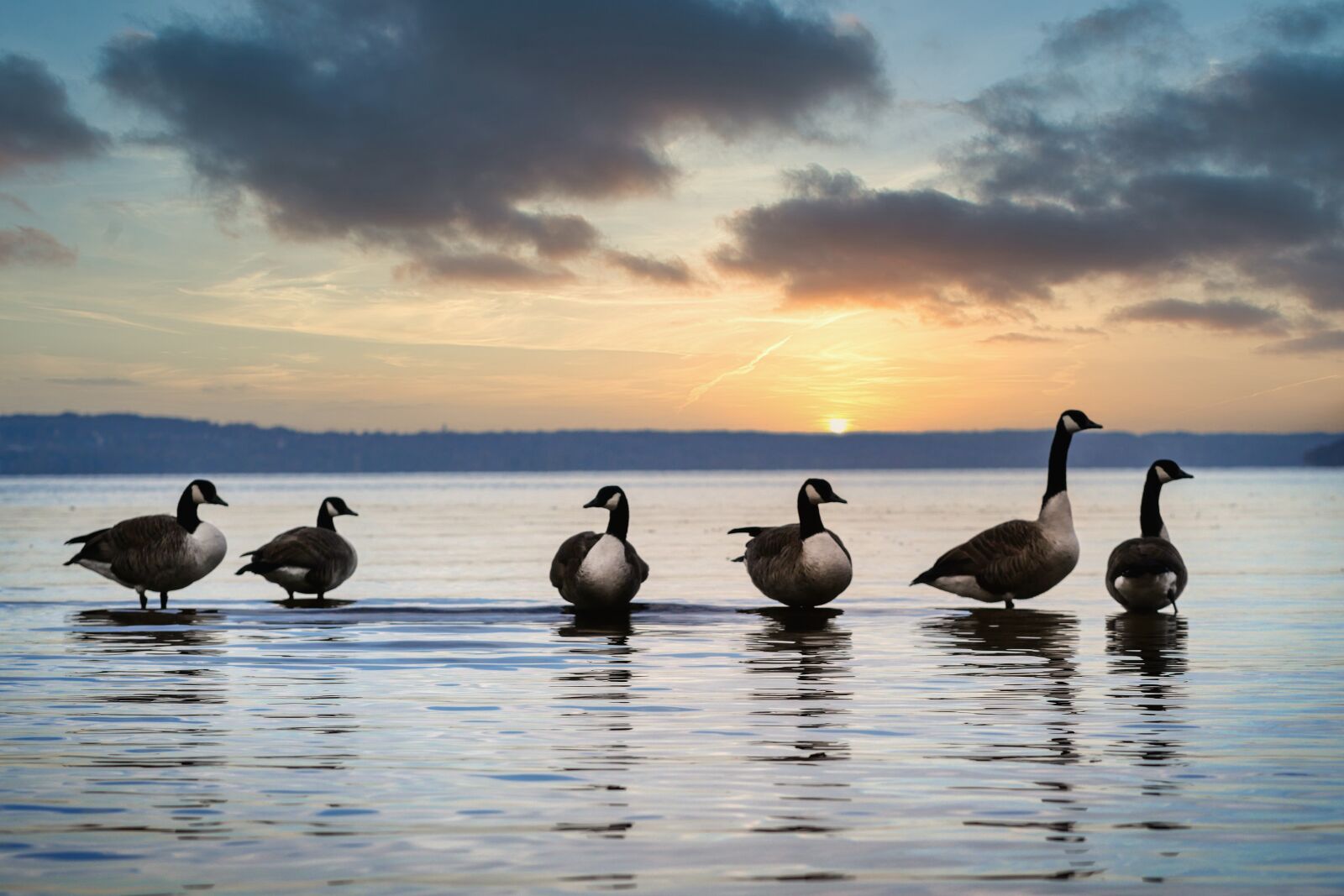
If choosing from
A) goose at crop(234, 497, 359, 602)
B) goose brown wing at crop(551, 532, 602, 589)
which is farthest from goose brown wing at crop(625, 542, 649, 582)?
goose at crop(234, 497, 359, 602)

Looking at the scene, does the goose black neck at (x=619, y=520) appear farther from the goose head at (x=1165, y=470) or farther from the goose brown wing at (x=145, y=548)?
the goose head at (x=1165, y=470)

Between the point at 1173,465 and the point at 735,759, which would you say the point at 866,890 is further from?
the point at 1173,465

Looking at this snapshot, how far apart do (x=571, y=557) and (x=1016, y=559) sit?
21.4ft

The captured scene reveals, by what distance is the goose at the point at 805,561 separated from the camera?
2208 cm

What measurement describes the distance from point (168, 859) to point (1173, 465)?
20.6 m

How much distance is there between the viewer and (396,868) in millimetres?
7590

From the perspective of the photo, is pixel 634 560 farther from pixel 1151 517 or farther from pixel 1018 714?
pixel 1018 714

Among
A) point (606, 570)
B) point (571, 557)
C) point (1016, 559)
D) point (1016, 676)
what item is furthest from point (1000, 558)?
point (1016, 676)

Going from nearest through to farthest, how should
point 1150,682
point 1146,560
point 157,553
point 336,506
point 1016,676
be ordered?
point 1150,682 < point 1016,676 < point 1146,560 < point 157,553 < point 336,506

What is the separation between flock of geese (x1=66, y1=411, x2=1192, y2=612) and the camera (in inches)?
862

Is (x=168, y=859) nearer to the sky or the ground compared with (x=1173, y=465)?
nearer to the ground

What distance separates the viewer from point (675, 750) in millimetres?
10891

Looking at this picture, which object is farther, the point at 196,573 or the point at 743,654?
the point at 196,573

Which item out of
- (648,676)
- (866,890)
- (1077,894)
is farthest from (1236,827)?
(648,676)
